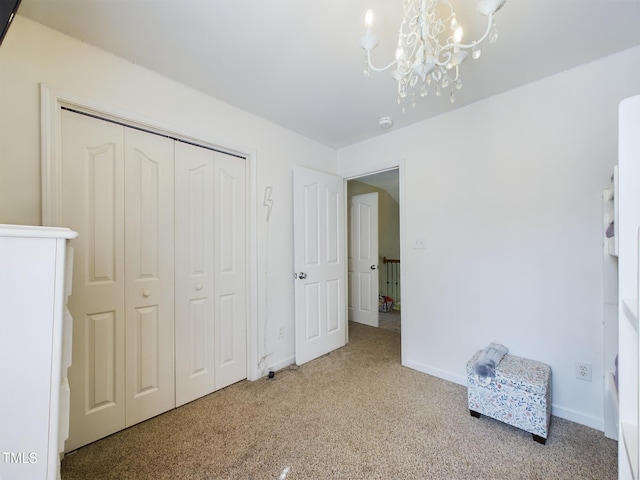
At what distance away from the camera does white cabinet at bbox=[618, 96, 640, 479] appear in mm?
693

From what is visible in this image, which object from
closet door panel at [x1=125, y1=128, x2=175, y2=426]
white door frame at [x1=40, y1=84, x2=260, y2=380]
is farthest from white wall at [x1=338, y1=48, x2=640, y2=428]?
closet door panel at [x1=125, y1=128, x2=175, y2=426]

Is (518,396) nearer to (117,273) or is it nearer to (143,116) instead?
(117,273)

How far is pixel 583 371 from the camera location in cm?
171

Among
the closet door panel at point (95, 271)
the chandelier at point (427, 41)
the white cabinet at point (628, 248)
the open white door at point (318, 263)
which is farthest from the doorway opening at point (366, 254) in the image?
the white cabinet at point (628, 248)

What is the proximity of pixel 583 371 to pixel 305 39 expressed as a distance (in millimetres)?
2700

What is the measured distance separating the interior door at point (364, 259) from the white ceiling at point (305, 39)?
1.95m

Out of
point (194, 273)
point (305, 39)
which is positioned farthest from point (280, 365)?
point (305, 39)

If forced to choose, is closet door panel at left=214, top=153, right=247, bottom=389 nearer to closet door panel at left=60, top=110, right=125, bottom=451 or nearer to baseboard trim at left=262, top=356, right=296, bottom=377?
baseboard trim at left=262, top=356, right=296, bottom=377

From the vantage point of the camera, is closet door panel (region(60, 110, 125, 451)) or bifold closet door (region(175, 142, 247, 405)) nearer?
closet door panel (region(60, 110, 125, 451))

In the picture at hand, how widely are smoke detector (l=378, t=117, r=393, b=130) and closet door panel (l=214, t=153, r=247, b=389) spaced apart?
1324 mm

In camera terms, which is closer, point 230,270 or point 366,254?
point 230,270

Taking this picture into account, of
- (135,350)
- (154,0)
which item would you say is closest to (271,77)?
(154,0)

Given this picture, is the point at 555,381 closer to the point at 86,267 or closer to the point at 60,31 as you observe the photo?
the point at 86,267

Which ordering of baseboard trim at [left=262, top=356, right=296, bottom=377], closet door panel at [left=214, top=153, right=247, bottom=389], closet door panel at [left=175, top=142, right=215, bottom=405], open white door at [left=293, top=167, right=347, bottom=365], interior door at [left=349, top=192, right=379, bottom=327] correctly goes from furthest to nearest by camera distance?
interior door at [left=349, top=192, right=379, bottom=327]
open white door at [left=293, top=167, right=347, bottom=365]
baseboard trim at [left=262, top=356, right=296, bottom=377]
closet door panel at [left=214, top=153, right=247, bottom=389]
closet door panel at [left=175, top=142, right=215, bottom=405]
